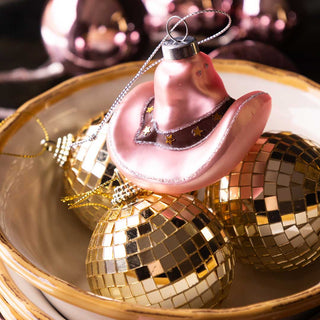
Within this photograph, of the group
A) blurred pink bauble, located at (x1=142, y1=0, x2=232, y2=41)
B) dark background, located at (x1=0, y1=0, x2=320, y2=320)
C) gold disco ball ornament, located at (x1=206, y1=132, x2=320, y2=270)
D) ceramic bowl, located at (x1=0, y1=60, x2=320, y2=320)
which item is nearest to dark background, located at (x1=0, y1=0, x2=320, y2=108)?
dark background, located at (x1=0, y1=0, x2=320, y2=320)

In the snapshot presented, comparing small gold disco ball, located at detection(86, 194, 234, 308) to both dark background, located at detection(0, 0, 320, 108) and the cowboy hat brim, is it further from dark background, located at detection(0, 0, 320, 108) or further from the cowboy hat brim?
dark background, located at detection(0, 0, 320, 108)

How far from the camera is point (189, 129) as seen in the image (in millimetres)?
528

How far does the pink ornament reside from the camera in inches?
19.8

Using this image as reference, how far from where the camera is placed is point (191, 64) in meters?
0.52

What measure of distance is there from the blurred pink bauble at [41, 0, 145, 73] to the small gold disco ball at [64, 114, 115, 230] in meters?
0.31

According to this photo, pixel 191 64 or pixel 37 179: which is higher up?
pixel 191 64

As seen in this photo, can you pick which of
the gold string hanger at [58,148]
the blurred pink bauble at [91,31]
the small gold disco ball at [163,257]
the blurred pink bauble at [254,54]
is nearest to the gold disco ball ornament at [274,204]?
the small gold disco ball at [163,257]

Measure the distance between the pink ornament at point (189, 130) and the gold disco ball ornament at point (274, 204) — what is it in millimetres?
43

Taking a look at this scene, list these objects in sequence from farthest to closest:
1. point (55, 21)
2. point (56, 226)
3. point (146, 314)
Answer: point (55, 21) < point (56, 226) < point (146, 314)

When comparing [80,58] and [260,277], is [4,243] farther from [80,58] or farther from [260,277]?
[80,58]

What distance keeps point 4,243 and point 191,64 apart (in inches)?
9.7

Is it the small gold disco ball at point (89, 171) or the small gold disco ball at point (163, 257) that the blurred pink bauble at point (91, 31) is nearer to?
the small gold disco ball at point (89, 171)

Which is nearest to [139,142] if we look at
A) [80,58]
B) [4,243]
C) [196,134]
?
[196,134]

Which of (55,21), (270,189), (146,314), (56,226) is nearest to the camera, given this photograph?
(146,314)
